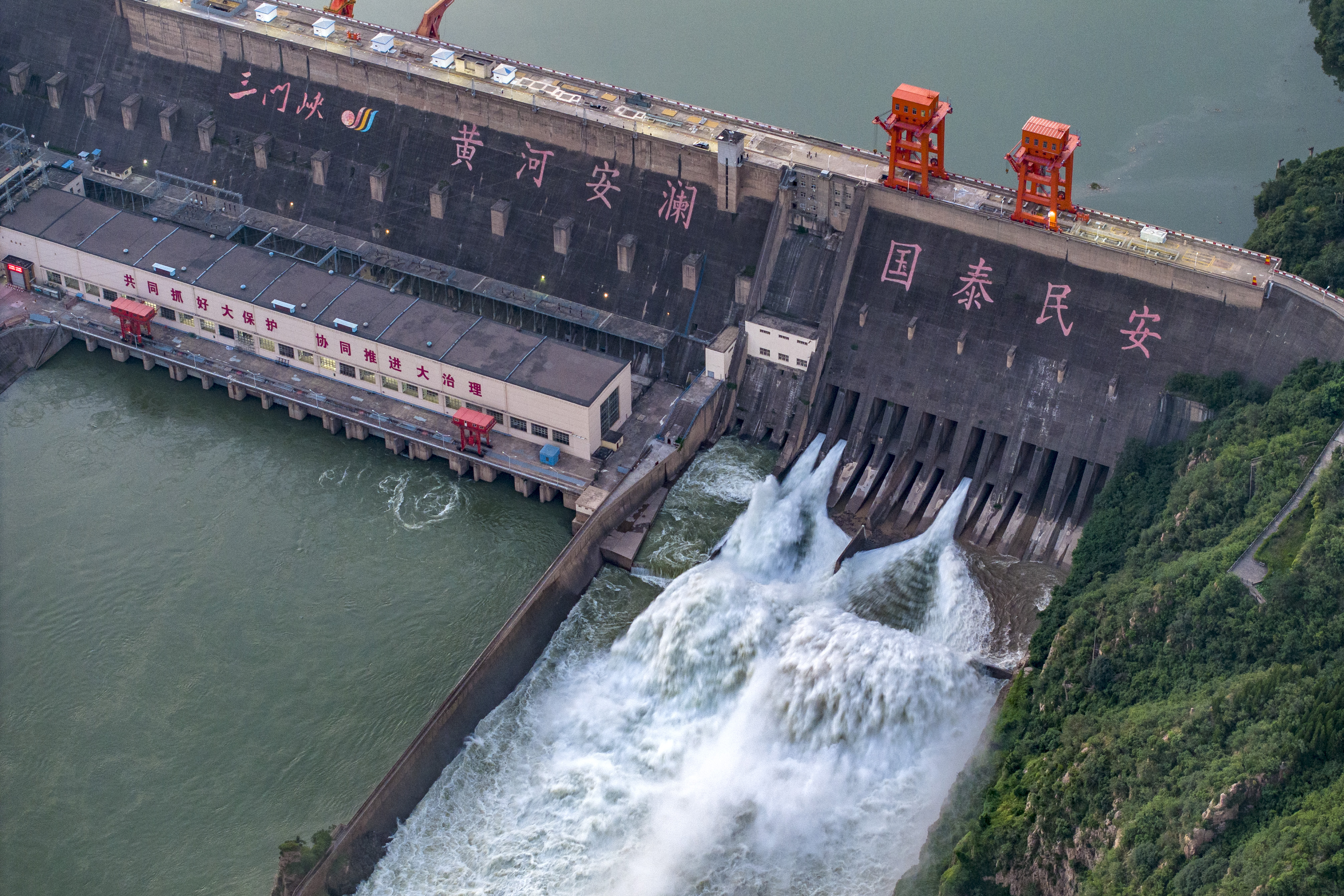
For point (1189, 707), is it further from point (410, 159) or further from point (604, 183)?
point (410, 159)

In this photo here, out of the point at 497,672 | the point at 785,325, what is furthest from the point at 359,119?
the point at 497,672

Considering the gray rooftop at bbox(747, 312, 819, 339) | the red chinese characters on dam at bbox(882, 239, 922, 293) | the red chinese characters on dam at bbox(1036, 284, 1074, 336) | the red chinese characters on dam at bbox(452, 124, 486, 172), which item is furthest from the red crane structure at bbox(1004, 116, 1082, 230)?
the red chinese characters on dam at bbox(452, 124, 486, 172)

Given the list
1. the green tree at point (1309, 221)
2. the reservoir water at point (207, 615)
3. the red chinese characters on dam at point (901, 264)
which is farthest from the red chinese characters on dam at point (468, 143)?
the green tree at point (1309, 221)

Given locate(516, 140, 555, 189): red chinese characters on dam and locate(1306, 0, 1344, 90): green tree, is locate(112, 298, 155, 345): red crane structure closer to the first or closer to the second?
locate(516, 140, 555, 189): red chinese characters on dam

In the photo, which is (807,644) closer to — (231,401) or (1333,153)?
(231,401)

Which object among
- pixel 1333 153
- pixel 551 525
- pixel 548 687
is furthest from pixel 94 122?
pixel 1333 153

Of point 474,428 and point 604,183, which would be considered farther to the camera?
point 604,183
